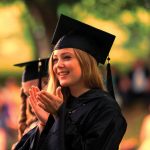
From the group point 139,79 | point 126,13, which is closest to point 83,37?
point 126,13

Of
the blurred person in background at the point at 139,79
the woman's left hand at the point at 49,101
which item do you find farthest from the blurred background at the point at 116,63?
the woman's left hand at the point at 49,101

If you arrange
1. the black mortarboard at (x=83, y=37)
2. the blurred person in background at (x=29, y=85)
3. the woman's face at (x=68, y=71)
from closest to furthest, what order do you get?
the woman's face at (x=68, y=71) → the black mortarboard at (x=83, y=37) → the blurred person in background at (x=29, y=85)

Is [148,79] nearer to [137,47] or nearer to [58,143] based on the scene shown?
[137,47]

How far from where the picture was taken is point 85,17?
32.2 ft

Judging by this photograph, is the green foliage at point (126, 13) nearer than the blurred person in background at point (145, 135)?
Yes

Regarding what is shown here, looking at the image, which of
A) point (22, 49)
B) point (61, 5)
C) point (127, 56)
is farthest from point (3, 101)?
point (61, 5)

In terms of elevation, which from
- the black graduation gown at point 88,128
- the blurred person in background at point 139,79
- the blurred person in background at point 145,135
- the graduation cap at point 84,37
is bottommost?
the blurred person in background at point 145,135

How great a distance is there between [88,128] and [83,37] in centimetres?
77

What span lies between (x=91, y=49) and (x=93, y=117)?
1.71 ft

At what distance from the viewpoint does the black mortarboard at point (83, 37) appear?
3906 millimetres

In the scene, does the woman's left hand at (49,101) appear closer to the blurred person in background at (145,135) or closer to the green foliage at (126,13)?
the green foliage at (126,13)

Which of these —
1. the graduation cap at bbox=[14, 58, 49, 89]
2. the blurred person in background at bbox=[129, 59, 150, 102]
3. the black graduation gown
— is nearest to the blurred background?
the blurred person in background at bbox=[129, 59, 150, 102]

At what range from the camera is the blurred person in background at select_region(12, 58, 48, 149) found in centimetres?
459

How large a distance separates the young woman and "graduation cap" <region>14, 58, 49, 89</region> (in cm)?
67
